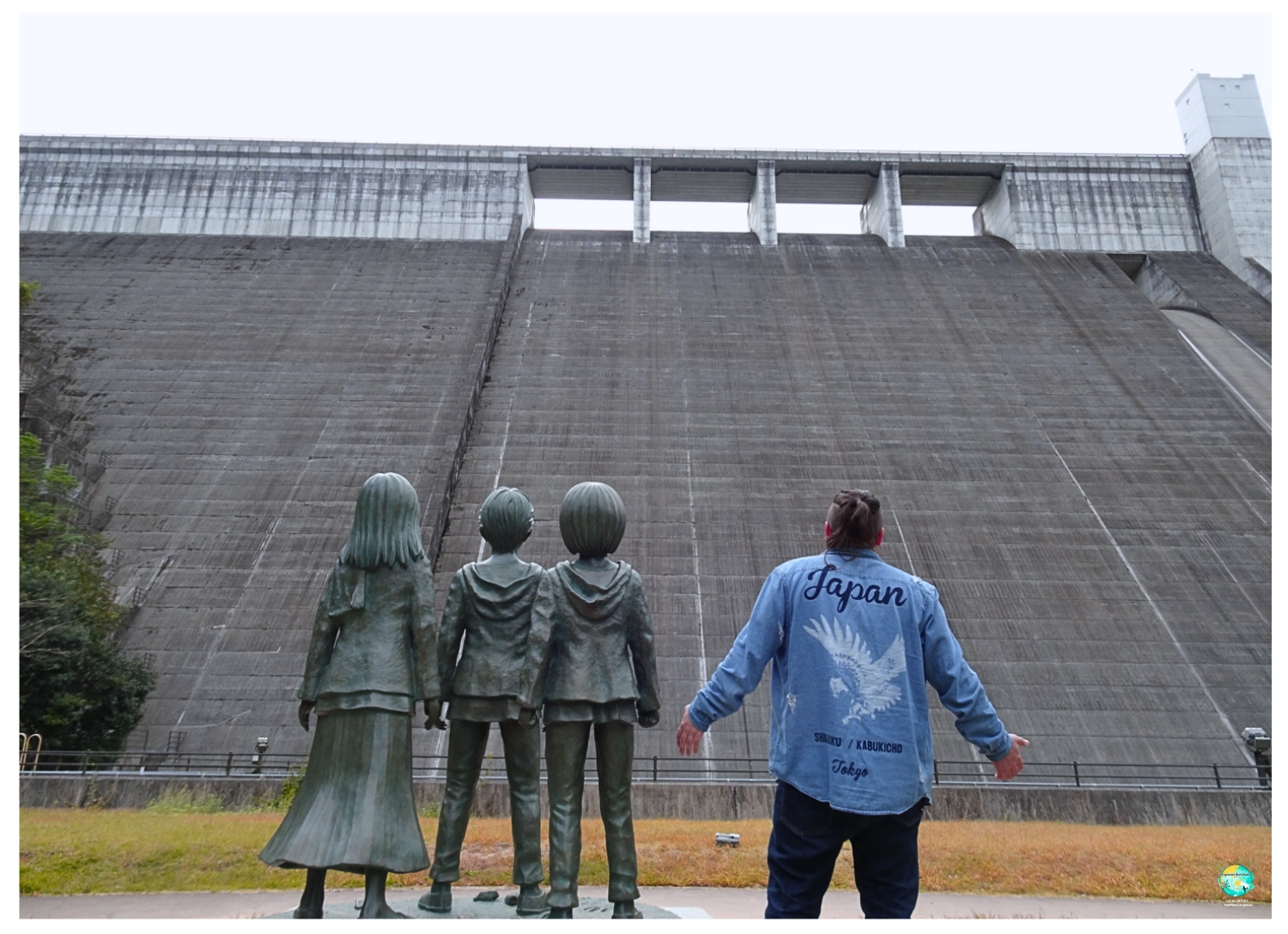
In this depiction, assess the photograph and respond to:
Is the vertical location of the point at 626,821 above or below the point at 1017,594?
below

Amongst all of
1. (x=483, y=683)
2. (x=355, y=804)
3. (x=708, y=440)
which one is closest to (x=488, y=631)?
(x=483, y=683)

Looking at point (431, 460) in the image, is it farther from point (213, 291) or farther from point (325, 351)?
point (213, 291)

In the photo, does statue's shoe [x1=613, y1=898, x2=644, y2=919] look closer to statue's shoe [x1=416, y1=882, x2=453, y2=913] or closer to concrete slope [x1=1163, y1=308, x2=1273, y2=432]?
statue's shoe [x1=416, y1=882, x2=453, y2=913]

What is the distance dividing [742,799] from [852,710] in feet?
26.9

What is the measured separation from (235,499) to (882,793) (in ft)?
60.2

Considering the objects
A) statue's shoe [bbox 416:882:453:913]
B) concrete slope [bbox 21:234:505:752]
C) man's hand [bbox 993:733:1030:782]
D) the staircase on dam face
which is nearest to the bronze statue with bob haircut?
statue's shoe [bbox 416:882:453:913]

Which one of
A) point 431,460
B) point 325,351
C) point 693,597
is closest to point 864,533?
point 693,597

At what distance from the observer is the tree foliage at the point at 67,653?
43.7 feet

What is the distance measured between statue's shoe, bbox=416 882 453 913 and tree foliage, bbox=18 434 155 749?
10.6 meters

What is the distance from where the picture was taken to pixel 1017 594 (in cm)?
1730

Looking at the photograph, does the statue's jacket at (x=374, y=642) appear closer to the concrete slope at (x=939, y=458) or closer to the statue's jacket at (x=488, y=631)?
the statue's jacket at (x=488, y=631)

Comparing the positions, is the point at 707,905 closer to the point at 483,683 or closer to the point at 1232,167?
the point at 483,683

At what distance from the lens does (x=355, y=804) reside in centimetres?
497

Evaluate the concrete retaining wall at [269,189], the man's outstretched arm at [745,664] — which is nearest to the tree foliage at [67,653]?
the man's outstretched arm at [745,664]
